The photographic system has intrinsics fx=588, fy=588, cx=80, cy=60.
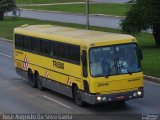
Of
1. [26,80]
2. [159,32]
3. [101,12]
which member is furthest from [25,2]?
[26,80]

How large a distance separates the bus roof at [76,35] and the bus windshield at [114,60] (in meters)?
0.23

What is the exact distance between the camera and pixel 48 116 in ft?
59.3

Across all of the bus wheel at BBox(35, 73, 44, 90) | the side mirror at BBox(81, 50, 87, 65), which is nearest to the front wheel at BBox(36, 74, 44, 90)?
the bus wheel at BBox(35, 73, 44, 90)

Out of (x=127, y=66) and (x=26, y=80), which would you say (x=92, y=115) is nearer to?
(x=127, y=66)

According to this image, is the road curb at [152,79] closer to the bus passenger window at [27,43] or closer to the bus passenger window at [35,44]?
the bus passenger window at [35,44]

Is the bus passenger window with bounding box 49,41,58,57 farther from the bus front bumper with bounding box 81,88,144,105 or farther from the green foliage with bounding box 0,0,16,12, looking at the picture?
the green foliage with bounding box 0,0,16,12

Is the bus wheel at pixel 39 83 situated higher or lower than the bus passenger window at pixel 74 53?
lower

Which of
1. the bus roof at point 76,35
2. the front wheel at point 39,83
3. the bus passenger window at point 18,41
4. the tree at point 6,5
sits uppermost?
the bus roof at point 76,35

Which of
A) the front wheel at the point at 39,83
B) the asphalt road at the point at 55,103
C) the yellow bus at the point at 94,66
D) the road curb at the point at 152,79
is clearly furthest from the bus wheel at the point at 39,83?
the road curb at the point at 152,79

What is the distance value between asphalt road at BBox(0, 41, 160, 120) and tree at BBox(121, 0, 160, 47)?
41.1 feet

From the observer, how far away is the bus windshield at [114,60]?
18.6 meters

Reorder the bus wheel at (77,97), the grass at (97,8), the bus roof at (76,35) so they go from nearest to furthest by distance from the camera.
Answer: the bus roof at (76,35)
the bus wheel at (77,97)
the grass at (97,8)

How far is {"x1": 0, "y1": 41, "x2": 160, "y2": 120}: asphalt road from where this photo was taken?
18734 mm

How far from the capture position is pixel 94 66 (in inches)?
735
